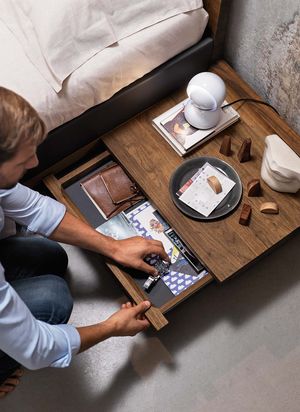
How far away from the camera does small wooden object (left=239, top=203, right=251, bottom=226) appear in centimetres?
→ 144

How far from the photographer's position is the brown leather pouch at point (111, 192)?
1.58 metres

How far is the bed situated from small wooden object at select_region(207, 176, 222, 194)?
1.11ft

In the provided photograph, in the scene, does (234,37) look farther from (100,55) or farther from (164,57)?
(100,55)

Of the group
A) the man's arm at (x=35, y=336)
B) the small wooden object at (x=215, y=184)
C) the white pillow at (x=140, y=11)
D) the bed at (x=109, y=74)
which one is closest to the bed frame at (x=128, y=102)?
the bed at (x=109, y=74)

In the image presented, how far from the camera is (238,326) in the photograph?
163cm

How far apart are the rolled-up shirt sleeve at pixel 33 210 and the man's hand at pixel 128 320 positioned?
11.3 inches

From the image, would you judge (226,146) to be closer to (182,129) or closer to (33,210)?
(182,129)

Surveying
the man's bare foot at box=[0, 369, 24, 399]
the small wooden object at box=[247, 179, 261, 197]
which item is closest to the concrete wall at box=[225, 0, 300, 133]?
the small wooden object at box=[247, 179, 261, 197]

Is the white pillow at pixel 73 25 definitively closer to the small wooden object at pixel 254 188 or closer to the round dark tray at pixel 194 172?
the round dark tray at pixel 194 172

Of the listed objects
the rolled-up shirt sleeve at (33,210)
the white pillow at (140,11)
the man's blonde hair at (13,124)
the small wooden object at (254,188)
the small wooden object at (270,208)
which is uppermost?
the white pillow at (140,11)

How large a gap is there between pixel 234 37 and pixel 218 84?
285 mm

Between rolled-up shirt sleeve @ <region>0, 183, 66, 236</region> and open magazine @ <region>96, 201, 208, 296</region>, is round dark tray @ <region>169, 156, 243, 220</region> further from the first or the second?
rolled-up shirt sleeve @ <region>0, 183, 66, 236</region>

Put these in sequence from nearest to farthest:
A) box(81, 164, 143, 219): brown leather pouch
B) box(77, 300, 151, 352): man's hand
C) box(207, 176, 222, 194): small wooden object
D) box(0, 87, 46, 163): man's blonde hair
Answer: box(0, 87, 46, 163): man's blonde hair → box(77, 300, 151, 352): man's hand → box(207, 176, 222, 194): small wooden object → box(81, 164, 143, 219): brown leather pouch

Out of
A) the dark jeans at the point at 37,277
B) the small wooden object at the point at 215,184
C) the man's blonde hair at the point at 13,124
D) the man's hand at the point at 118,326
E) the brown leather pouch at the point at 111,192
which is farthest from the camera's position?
the brown leather pouch at the point at 111,192
